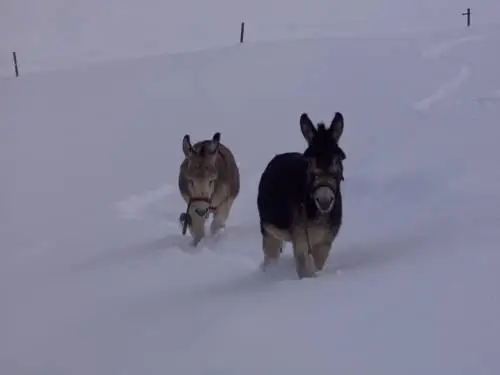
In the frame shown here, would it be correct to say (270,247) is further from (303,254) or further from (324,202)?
(324,202)

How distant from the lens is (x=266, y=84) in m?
23.5

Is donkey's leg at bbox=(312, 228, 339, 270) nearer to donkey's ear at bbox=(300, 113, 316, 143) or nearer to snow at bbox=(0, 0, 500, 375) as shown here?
snow at bbox=(0, 0, 500, 375)

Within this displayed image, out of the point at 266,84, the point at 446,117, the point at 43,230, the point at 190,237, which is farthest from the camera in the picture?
the point at 266,84

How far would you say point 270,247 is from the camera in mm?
7406

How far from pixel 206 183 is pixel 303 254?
7.03ft

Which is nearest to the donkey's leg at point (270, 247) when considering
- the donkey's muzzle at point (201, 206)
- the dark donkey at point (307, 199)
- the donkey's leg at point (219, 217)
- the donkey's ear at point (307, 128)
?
the dark donkey at point (307, 199)

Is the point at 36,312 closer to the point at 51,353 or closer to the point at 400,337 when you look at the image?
the point at 51,353

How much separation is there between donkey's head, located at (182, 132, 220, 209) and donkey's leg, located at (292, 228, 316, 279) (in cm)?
194

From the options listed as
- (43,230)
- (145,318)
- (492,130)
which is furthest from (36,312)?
(492,130)

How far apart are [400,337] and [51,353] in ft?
7.29

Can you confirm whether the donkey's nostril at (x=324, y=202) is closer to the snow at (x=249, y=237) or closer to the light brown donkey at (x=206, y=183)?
the snow at (x=249, y=237)

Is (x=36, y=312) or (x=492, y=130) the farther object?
(x=492, y=130)

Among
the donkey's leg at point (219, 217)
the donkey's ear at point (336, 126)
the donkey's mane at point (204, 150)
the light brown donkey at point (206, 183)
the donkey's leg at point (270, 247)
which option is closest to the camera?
the donkey's ear at point (336, 126)

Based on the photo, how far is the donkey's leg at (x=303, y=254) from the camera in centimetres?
658
